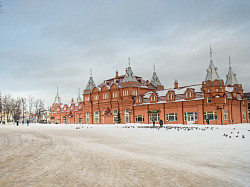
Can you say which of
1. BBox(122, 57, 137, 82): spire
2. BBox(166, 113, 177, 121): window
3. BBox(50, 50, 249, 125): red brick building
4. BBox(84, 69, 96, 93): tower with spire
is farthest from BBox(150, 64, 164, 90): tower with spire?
BBox(84, 69, 96, 93): tower with spire

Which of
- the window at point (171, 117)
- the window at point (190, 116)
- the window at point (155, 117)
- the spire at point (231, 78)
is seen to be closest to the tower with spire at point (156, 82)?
the window at point (155, 117)

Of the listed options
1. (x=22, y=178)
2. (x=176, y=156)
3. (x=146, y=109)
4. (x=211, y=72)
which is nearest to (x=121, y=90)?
(x=146, y=109)

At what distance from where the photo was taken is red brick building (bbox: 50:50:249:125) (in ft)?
136

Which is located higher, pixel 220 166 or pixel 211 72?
pixel 211 72

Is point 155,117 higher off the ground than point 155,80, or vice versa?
point 155,80

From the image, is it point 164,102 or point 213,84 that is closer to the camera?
point 213,84

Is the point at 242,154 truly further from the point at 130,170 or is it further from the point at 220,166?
the point at 130,170

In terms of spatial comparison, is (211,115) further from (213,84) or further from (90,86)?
(90,86)

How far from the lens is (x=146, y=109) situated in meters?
50.9

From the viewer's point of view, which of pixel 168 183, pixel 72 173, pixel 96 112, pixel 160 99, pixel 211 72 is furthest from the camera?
pixel 96 112

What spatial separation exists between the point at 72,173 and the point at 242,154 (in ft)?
26.0

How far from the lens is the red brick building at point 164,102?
41.6m

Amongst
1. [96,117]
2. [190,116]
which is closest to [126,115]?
[96,117]

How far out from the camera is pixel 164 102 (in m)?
47.7
